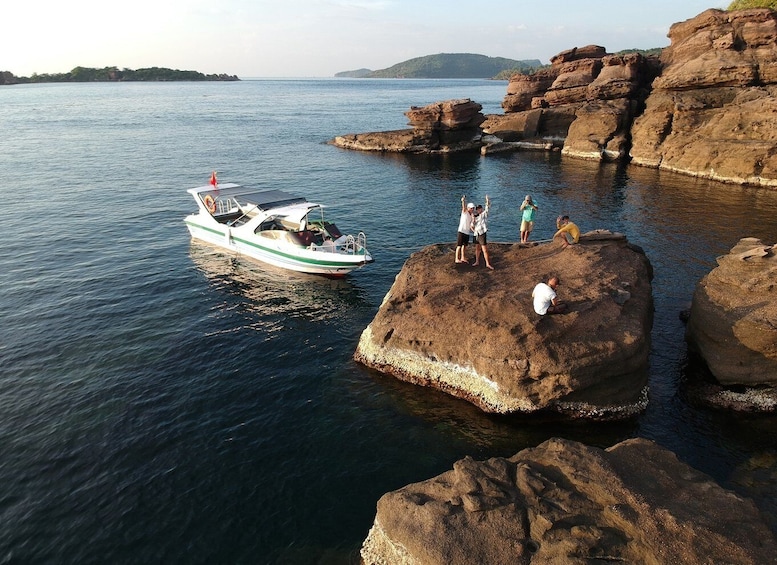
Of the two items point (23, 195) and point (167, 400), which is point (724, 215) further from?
point (23, 195)

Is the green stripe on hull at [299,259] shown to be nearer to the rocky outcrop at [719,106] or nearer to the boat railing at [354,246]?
the boat railing at [354,246]

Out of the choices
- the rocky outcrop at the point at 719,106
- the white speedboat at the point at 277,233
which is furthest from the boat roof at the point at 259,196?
the rocky outcrop at the point at 719,106

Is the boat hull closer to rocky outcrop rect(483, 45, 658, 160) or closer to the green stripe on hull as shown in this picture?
the green stripe on hull

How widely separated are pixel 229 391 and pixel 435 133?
2362 inches

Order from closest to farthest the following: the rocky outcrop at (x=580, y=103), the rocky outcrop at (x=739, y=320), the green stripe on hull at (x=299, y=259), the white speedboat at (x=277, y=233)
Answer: the rocky outcrop at (x=739, y=320) < the green stripe on hull at (x=299, y=259) < the white speedboat at (x=277, y=233) < the rocky outcrop at (x=580, y=103)

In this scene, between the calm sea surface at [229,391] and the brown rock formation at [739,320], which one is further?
the brown rock formation at [739,320]

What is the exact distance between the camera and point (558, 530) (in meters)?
9.30

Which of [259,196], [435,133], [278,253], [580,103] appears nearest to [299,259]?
[278,253]

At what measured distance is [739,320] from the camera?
53.3 ft

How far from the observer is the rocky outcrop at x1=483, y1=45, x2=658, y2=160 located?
197 ft

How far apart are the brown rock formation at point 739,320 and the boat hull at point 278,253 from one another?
15705 millimetres

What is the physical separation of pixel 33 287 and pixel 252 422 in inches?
713

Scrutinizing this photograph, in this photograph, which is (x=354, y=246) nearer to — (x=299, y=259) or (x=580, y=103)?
(x=299, y=259)

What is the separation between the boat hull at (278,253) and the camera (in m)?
26.9
